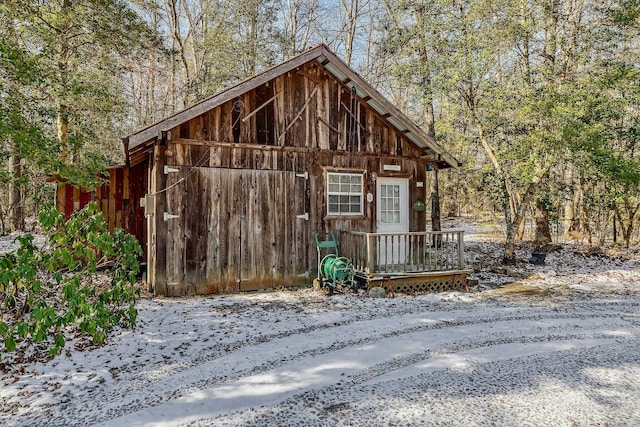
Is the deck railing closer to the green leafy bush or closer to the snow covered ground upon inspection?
the snow covered ground

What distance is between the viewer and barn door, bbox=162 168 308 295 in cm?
796

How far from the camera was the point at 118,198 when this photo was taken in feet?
33.9

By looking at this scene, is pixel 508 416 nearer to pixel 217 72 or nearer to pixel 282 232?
pixel 282 232

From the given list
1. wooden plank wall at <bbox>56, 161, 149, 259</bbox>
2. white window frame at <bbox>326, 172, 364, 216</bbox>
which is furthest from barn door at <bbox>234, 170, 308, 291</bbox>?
wooden plank wall at <bbox>56, 161, 149, 259</bbox>

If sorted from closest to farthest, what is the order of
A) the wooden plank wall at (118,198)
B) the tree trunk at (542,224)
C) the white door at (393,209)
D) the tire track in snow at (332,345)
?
1. the tire track in snow at (332,345)
2. the white door at (393,209)
3. the wooden plank wall at (118,198)
4. the tree trunk at (542,224)

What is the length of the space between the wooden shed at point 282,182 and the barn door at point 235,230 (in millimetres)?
22

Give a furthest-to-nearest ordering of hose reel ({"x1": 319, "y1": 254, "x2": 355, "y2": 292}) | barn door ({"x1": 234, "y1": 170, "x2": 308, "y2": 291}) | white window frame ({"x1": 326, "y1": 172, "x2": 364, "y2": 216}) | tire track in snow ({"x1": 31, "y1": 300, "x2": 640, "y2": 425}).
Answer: white window frame ({"x1": 326, "y1": 172, "x2": 364, "y2": 216})
barn door ({"x1": 234, "y1": 170, "x2": 308, "y2": 291})
hose reel ({"x1": 319, "y1": 254, "x2": 355, "y2": 292})
tire track in snow ({"x1": 31, "y1": 300, "x2": 640, "y2": 425})

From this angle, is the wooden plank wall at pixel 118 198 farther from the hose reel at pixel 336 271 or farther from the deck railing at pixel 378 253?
the deck railing at pixel 378 253

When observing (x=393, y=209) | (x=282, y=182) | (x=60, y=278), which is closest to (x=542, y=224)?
(x=393, y=209)

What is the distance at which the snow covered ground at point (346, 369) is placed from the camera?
3.49 meters

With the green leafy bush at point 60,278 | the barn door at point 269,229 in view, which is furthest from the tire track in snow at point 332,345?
the barn door at point 269,229

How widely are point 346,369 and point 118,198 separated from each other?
27.4ft

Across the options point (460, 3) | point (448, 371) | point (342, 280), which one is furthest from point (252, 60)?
point (448, 371)

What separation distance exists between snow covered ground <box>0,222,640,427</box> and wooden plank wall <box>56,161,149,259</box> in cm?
351
